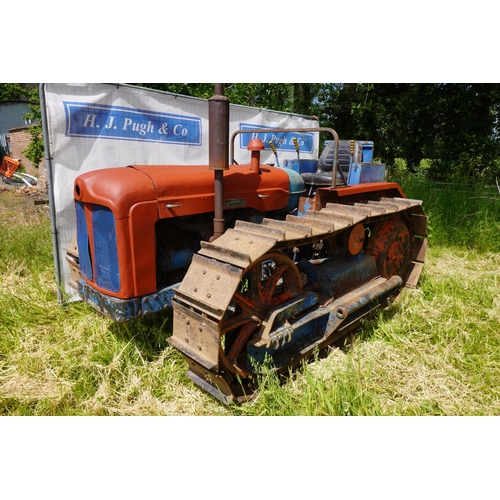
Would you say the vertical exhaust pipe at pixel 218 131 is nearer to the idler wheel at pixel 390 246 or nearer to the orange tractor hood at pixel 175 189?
the orange tractor hood at pixel 175 189

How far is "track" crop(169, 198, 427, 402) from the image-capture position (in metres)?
2.13

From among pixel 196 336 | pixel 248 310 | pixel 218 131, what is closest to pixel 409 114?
pixel 218 131

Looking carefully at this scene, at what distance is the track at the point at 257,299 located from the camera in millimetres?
2135

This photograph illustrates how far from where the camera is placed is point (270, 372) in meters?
2.41

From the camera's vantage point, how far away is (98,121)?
3707 millimetres

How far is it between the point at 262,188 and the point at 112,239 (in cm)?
126

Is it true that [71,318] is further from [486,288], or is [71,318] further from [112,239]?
[486,288]

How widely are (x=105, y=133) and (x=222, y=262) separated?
2.33 meters

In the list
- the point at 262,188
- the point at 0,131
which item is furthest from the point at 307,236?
the point at 0,131

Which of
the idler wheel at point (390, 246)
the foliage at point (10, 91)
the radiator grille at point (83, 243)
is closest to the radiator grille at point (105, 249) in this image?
the radiator grille at point (83, 243)

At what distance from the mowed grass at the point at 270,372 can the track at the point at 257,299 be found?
0.21m

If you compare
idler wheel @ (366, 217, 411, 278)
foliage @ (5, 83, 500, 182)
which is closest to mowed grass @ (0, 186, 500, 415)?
idler wheel @ (366, 217, 411, 278)

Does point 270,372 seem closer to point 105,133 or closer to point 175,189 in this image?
point 175,189

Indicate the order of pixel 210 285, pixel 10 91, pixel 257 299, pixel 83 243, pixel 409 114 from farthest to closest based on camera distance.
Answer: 1. pixel 10 91
2. pixel 409 114
3. pixel 83 243
4. pixel 257 299
5. pixel 210 285
